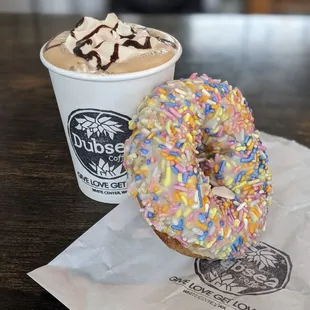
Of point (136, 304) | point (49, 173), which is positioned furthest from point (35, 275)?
point (49, 173)

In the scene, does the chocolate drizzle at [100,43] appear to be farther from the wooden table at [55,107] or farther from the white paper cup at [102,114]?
the wooden table at [55,107]

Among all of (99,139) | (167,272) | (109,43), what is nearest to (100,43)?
(109,43)

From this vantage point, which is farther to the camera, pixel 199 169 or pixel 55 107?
pixel 55 107

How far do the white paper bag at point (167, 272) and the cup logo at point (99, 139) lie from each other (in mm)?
58

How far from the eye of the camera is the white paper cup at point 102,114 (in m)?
0.66

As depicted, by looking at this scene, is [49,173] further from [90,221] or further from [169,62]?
[169,62]

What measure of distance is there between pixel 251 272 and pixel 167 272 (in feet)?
0.33

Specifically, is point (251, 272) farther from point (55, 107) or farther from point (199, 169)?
point (55, 107)

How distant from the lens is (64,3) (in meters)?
2.66

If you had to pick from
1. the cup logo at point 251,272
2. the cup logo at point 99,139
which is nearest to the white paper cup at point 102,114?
the cup logo at point 99,139

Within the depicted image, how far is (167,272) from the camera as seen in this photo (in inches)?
25.2

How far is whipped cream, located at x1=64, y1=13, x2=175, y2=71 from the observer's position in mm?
667

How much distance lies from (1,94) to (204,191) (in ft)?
2.01

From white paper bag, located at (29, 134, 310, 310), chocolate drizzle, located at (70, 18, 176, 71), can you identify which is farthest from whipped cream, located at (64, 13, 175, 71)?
white paper bag, located at (29, 134, 310, 310)
